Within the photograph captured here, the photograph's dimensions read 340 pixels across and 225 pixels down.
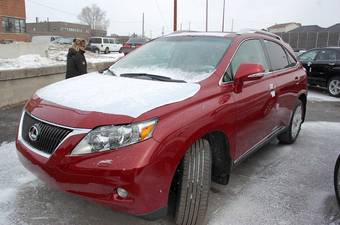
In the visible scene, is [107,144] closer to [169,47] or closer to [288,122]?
[169,47]

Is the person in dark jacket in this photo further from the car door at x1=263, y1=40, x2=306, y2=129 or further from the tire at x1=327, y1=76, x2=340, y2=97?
the tire at x1=327, y1=76, x2=340, y2=97

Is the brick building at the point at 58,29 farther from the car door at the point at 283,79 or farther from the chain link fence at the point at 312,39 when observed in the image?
the car door at the point at 283,79

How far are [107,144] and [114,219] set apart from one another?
1.00m

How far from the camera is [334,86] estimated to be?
11508mm

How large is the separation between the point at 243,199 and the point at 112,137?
1.79 m

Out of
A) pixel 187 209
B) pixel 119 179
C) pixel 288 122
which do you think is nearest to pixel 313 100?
pixel 288 122

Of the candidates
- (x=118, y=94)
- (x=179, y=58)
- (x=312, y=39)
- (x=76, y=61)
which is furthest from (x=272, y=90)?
(x=312, y=39)

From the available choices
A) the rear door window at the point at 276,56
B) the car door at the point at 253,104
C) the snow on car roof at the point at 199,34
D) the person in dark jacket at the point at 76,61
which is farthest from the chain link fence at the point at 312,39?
the snow on car roof at the point at 199,34

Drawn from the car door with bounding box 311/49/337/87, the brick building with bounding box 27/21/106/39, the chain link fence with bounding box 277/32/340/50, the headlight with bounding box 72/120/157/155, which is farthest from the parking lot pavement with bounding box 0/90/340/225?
the brick building with bounding box 27/21/106/39

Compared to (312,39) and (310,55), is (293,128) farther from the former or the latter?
Answer: (312,39)

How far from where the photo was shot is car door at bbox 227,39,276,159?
370cm

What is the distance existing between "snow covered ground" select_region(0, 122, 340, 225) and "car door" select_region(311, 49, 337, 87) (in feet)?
23.7

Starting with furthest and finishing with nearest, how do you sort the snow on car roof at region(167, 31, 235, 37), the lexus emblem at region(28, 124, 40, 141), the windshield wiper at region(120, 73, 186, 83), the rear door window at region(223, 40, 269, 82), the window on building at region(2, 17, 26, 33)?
the window on building at region(2, 17, 26, 33) → the snow on car roof at region(167, 31, 235, 37) → the rear door window at region(223, 40, 269, 82) → the windshield wiper at region(120, 73, 186, 83) → the lexus emblem at region(28, 124, 40, 141)

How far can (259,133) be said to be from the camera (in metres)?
4.23
